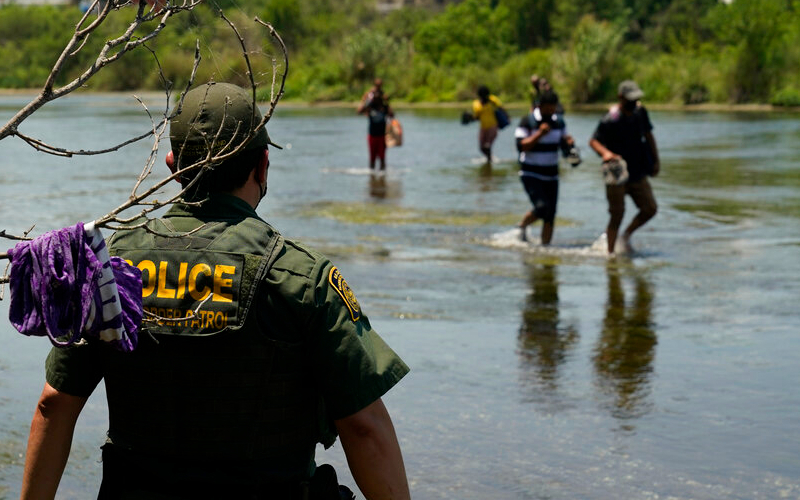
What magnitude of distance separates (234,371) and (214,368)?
5cm

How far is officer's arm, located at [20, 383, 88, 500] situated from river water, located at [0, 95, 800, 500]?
250cm

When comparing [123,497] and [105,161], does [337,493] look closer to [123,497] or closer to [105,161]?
[123,497]

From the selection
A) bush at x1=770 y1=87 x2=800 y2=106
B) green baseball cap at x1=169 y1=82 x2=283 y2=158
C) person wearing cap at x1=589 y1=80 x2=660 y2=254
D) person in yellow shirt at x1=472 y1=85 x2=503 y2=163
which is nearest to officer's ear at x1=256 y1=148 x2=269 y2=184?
green baseball cap at x1=169 y1=82 x2=283 y2=158

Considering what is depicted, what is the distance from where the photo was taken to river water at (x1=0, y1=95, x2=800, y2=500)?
18.3ft

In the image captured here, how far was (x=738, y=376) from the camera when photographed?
7.03 m

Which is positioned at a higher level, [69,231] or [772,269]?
[69,231]

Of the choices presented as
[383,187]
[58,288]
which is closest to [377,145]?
[383,187]

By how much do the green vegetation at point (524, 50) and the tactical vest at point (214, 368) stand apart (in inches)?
967

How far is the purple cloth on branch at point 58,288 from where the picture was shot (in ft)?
8.15

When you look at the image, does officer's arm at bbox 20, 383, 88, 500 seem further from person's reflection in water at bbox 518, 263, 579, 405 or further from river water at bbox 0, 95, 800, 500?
person's reflection in water at bbox 518, 263, 579, 405

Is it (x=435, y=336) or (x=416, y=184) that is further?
(x=416, y=184)

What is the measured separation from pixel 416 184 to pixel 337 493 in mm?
16675

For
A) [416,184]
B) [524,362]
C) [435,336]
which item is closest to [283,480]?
[524,362]

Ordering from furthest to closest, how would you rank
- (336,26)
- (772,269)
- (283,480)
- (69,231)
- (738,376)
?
1. (336,26)
2. (772,269)
3. (738,376)
4. (283,480)
5. (69,231)
